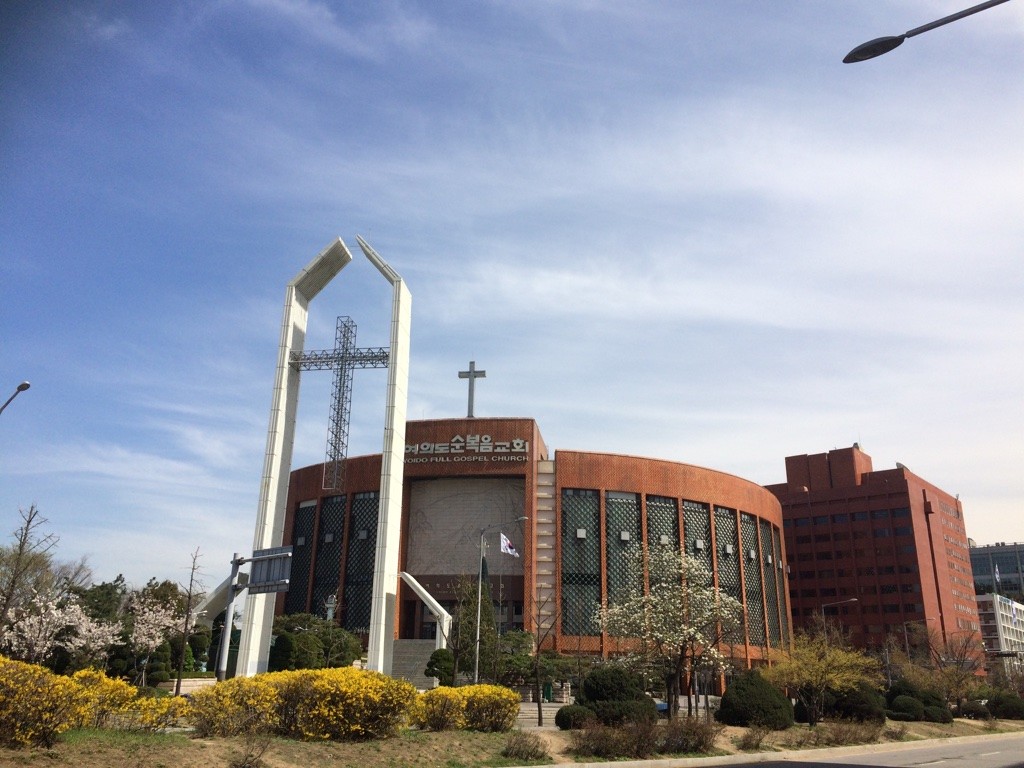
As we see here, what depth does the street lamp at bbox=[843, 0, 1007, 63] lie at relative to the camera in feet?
29.7

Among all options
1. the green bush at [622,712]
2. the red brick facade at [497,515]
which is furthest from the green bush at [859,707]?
the red brick facade at [497,515]

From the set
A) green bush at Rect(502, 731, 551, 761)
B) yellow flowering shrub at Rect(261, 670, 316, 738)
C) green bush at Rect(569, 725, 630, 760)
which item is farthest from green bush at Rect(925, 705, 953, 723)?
yellow flowering shrub at Rect(261, 670, 316, 738)

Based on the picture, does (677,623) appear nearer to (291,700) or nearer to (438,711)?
(438,711)

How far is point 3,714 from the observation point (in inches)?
596

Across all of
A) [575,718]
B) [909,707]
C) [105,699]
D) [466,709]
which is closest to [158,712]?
[105,699]

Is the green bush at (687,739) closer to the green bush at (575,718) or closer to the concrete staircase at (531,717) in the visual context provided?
the green bush at (575,718)

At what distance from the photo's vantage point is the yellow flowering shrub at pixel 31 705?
49.9ft

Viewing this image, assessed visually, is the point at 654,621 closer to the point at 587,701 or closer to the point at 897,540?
the point at 587,701

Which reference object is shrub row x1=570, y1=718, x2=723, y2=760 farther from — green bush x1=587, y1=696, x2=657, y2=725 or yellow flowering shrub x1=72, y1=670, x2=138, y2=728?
yellow flowering shrub x1=72, y1=670, x2=138, y2=728

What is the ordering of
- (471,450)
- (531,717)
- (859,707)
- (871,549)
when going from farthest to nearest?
(871,549) → (471,450) → (531,717) → (859,707)

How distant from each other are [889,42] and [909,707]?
4363 centimetres

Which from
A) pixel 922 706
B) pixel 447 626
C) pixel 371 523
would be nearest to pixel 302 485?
pixel 371 523

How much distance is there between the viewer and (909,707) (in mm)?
43812

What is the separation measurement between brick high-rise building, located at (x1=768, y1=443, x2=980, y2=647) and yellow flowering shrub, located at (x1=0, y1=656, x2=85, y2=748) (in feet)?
383
